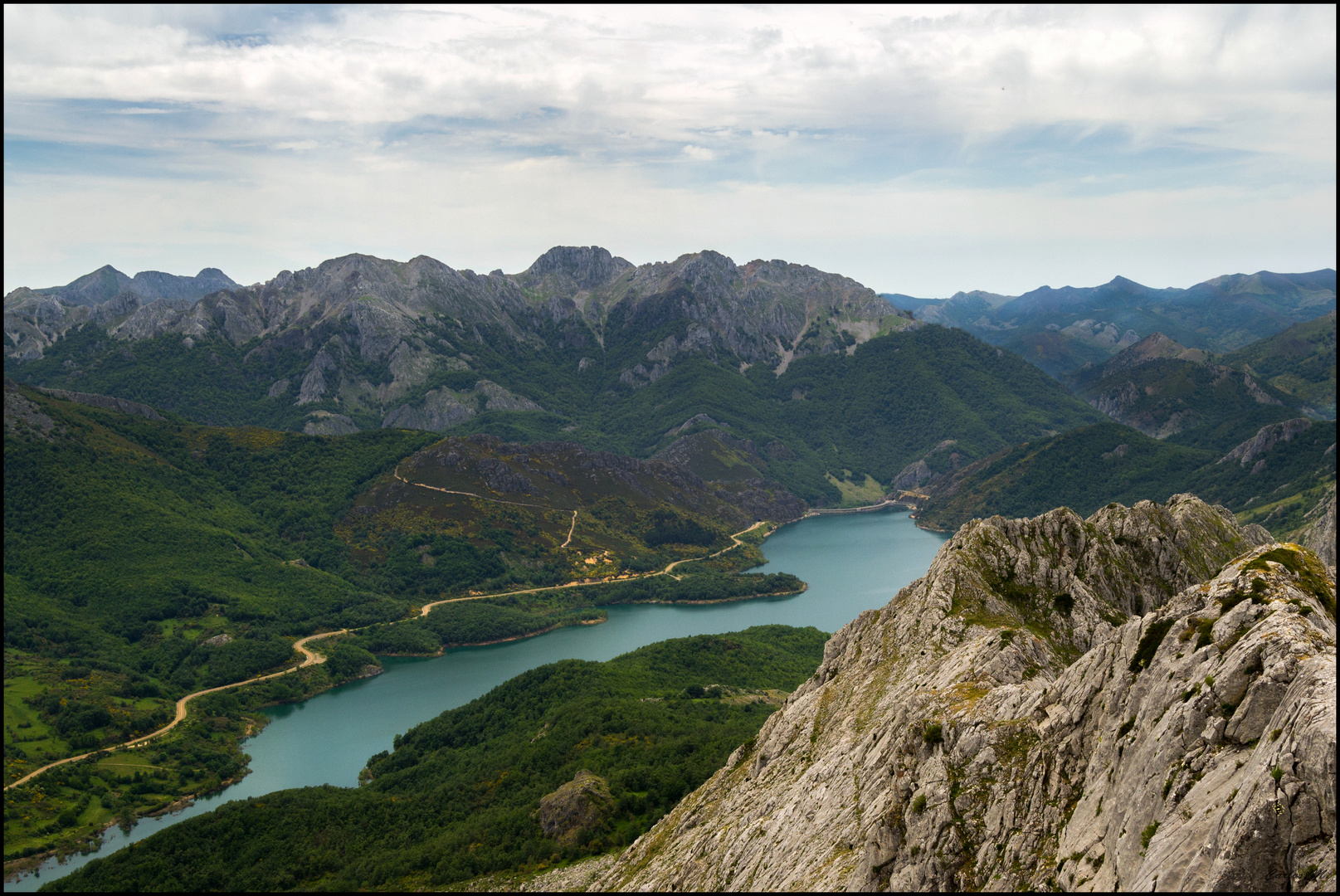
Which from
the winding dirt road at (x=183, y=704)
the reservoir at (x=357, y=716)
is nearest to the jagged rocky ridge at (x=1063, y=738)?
the reservoir at (x=357, y=716)

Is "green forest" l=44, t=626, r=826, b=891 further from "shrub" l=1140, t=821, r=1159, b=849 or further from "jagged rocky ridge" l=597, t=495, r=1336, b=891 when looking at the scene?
"shrub" l=1140, t=821, r=1159, b=849

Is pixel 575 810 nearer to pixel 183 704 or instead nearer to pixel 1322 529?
pixel 183 704

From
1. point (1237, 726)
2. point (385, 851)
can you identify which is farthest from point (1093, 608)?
point (385, 851)

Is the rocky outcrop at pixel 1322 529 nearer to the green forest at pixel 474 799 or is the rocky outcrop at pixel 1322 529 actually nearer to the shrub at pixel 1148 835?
the green forest at pixel 474 799

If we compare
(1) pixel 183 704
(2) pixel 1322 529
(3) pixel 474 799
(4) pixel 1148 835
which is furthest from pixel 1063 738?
(2) pixel 1322 529

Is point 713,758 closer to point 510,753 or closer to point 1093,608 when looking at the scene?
point 510,753
